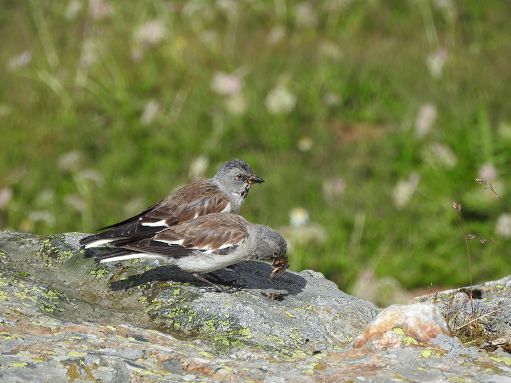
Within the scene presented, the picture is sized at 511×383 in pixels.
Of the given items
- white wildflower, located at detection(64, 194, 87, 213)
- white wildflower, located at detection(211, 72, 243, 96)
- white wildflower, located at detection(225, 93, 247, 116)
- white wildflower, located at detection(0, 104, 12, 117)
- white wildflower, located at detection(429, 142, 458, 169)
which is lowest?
white wildflower, located at detection(64, 194, 87, 213)

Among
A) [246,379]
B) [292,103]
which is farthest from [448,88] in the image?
[246,379]

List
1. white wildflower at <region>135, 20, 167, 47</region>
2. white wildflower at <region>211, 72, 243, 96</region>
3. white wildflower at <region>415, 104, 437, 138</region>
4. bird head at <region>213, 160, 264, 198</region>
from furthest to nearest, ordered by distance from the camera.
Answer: white wildflower at <region>135, 20, 167, 47</region>
white wildflower at <region>211, 72, 243, 96</region>
white wildflower at <region>415, 104, 437, 138</region>
bird head at <region>213, 160, 264, 198</region>

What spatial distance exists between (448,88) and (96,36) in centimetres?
509

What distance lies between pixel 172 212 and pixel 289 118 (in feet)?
17.2

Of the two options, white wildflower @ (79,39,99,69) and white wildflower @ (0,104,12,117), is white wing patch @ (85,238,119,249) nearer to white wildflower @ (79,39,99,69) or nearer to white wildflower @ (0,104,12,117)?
white wildflower @ (0,104,12,117)

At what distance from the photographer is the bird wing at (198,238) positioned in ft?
20.3

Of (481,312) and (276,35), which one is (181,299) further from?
(276,35)

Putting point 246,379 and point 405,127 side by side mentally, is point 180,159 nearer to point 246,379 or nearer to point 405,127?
point 405,127

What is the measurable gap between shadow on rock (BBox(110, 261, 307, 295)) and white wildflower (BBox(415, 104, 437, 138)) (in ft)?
17.3

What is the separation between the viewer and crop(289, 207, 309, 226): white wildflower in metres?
10.5

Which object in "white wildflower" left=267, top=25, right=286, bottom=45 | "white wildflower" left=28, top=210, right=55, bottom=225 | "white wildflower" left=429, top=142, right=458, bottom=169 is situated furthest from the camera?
"white wildflower" left=267, top=25, right=286, bottom=45

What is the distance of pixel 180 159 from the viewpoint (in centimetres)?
1196

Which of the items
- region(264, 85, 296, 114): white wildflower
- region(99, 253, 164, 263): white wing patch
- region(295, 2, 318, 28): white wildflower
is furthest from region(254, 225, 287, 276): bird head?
region(295, 2, 318, 28): white wildflower

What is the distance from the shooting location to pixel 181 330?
207 inches
